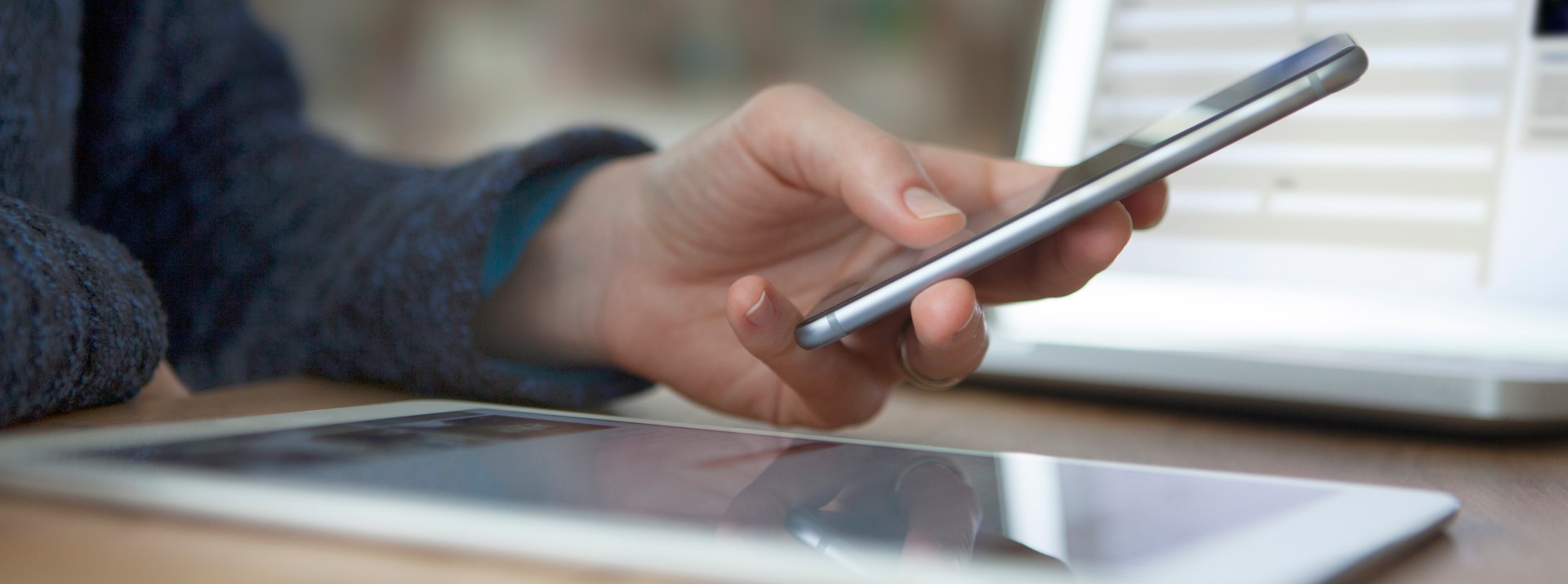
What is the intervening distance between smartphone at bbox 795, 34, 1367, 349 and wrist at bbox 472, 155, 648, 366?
0.16 meters

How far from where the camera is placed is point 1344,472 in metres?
0.31

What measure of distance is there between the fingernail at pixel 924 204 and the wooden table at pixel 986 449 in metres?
0.09

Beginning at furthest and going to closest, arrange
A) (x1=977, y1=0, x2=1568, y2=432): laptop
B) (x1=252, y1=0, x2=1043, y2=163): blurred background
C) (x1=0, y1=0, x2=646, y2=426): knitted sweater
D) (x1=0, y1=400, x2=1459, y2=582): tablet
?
(x1=252, y1=0, x2=1043, y2=163): blurred background
(x1=977, y1=0, x2=1568, y2=432): laptop
(x1=0, y1=0, x2=646, y2=426): knitted sweater
(x1=0, y1=400, x2=1459, y2=582): tablet

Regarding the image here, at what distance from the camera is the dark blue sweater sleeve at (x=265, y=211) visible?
1.31ft

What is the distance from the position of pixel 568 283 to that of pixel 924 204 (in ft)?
0.62

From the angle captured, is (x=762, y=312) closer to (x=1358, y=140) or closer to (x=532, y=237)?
(x=532, y=237)

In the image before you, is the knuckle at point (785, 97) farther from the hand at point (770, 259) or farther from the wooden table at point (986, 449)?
the wooden table at point (986, 449)

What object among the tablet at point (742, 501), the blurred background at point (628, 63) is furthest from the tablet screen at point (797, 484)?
the blurred background at point (628, 63)

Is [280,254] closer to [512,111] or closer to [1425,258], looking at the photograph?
[1425,258]

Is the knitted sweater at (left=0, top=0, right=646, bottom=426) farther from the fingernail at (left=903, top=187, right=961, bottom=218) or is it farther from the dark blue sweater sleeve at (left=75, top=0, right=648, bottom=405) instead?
the fingernail at (left=903, top=187, right=961, bottom=218)

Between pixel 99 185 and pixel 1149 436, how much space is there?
0.47m

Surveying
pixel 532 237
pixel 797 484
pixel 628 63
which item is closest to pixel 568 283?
pixel 532 237

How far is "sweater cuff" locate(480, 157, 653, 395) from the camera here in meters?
0.41

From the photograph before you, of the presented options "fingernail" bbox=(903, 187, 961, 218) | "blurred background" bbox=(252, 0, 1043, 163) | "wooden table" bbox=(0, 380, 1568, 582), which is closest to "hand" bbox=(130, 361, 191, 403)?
"wooden table" bbox=(0, 380, 1568, 582)
